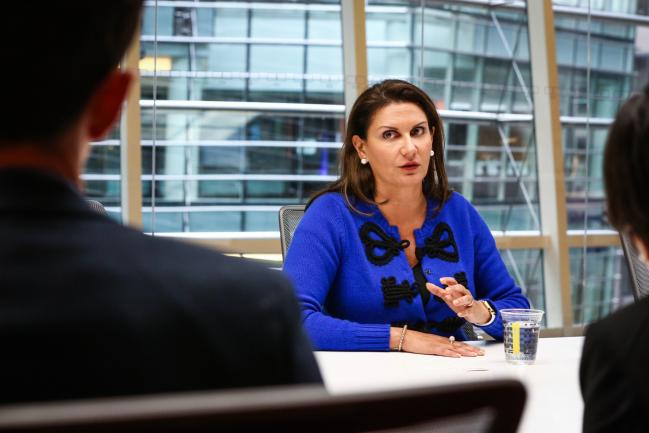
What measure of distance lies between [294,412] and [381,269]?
6.78 feet

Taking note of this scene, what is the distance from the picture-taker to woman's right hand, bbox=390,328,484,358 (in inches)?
90.6

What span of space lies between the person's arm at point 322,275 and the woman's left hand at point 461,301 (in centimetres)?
19

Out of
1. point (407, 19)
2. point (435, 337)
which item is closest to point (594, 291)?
point (407, 19)

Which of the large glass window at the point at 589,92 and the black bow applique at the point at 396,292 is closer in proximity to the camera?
the black bow applique at the point at 396,292

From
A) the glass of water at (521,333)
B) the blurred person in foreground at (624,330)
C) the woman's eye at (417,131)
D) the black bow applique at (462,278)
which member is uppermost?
the woman's eye at (417,131)

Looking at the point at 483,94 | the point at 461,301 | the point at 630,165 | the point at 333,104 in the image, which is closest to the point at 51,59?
the point at 630,165

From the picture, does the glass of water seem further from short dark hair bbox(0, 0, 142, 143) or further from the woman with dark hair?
short dark hair bbox(0, 0, 142, 143)

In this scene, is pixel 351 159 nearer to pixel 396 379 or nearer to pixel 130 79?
pixel 396 379

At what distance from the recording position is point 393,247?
272 cm

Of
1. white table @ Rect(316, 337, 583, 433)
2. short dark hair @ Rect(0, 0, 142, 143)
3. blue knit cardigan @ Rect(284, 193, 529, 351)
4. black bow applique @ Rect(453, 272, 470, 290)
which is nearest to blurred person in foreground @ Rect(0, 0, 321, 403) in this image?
short dark hair @ Rect(0, 0, 142, 143)

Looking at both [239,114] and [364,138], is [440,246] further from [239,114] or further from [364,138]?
[239,114]

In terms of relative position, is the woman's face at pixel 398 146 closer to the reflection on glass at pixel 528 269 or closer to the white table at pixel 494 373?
the white table at pixel 494 373

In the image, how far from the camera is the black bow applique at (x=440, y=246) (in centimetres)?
274

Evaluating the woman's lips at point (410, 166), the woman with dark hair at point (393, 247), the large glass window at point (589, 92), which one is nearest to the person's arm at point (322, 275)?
the woman with dark hair at point (393, 247)
